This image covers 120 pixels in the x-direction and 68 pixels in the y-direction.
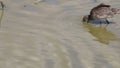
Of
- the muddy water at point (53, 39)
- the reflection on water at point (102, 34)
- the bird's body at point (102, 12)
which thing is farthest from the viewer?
the bird's body at point (102, 12)

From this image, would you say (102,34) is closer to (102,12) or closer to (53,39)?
(102,12)

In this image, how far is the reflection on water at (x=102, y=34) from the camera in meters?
9.13

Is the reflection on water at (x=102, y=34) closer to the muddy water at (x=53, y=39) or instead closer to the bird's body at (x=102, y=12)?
the muddy water at (x=53, y=39)

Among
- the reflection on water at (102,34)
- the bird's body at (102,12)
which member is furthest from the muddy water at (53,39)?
the bird's body at (102,12)

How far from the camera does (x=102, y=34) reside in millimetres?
9828

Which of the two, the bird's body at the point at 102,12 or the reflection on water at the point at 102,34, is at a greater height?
the bird's body at the point at 102,12

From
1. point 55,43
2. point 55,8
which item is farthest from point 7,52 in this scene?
point 55,8

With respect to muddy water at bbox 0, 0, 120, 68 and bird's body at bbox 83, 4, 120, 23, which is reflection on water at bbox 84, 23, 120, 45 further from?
bird's body at bbox 83, 4, 120, 23

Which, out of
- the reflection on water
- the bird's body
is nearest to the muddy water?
the reflection on water

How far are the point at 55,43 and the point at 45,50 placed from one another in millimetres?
573

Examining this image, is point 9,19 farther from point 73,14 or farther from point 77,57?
point 77,57

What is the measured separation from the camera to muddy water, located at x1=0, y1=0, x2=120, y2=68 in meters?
7.41

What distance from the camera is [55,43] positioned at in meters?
8.65

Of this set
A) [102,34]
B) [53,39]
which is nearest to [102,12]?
[102,34]
